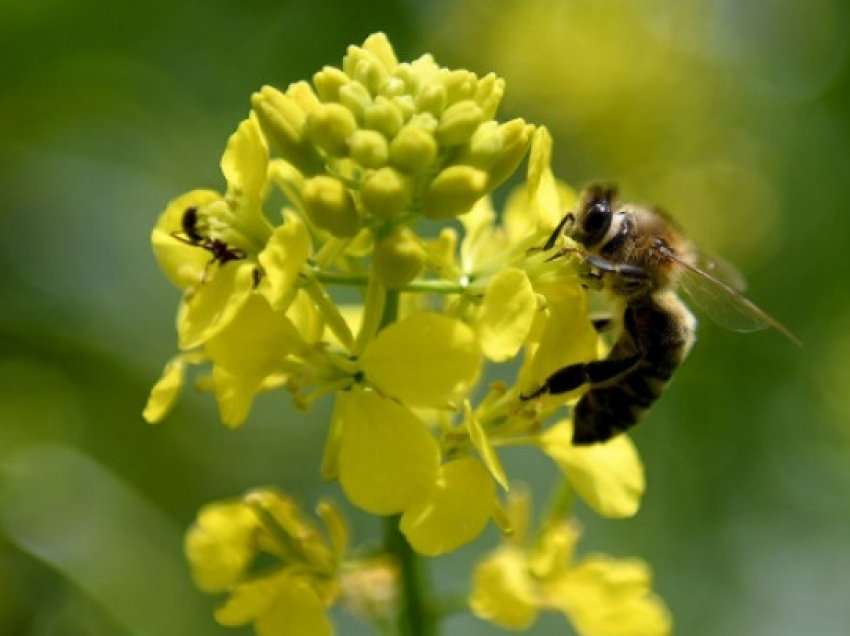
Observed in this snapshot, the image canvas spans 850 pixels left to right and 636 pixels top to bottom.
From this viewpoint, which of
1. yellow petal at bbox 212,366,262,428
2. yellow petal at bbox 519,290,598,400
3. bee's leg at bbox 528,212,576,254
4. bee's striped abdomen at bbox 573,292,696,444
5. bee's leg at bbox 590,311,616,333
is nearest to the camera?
yellow petal at bbox 212,366,262,428

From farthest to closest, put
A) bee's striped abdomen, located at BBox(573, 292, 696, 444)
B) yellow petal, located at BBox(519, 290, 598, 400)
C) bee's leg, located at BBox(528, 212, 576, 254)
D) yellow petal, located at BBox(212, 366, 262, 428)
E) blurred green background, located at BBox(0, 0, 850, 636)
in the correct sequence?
blurred green background, located at BBox(0, 0, 850, 636)
bee's striped abdomen, located at BBox(573, 292, 696, 444)
bee's leg, located at BBox(528, 212, 576, 254)
yellow petal, located at BBox(519, 290, 598, 400)
yellow petal, located at BBox(212, 366, 262, 428)

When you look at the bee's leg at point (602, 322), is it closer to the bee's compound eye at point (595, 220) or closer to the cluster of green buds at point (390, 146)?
the bee's compound eye at point (595, 220)

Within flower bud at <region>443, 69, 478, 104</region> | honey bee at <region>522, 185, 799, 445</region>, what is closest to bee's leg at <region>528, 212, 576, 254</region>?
honey bee at <region>522, 185, 799, 445</region>

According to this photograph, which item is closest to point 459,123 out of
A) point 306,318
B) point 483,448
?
point 306,318

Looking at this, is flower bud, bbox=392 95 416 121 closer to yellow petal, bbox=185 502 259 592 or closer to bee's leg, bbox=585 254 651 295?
bee's leg, bbox=585 254 651 295

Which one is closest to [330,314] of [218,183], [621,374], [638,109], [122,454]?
[621,374]
